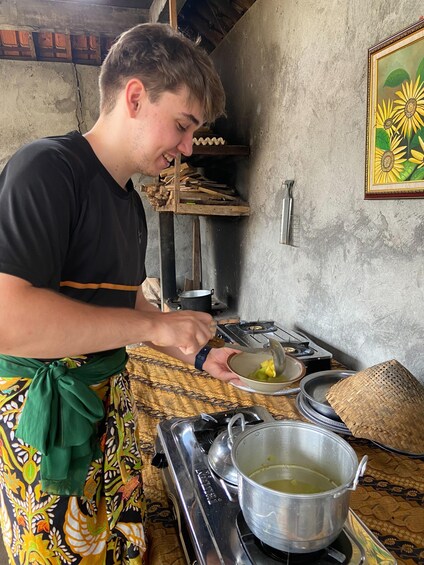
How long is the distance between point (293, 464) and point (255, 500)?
6.9 inches

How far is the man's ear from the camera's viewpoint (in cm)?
86

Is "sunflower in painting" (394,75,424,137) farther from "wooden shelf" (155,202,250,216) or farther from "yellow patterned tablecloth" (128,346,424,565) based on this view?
"wooden shelf" (155,202,250,216)

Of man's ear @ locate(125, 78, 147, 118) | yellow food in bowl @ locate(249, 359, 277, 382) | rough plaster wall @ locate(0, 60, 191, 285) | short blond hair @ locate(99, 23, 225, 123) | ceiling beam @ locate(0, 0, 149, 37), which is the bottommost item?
yellow food in bowl @ locate(249, 359, 277, 382)

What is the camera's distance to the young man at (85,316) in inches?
26.9

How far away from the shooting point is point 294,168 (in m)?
2.10

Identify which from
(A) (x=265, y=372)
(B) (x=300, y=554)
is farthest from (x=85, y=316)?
(A) (x=265, y=372)

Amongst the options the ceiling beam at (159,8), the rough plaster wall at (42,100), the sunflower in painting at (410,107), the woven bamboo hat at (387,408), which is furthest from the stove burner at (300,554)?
the rough plaster wall at (42,100)

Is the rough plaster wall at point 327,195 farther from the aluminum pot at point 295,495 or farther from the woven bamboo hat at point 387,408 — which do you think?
the aluminum pot at point 295,495

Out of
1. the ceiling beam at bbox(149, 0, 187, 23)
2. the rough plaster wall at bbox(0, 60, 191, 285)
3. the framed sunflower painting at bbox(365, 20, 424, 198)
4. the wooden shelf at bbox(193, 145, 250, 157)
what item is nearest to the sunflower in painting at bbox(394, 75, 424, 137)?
the framed sunflower painting at bbox(365, 20, 424, 198)

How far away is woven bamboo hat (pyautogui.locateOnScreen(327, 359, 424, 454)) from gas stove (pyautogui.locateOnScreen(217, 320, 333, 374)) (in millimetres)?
431

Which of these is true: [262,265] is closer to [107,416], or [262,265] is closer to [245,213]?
[245,213]

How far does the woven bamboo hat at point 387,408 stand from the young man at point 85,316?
19.7 inches

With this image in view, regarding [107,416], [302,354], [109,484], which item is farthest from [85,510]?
[302,354]

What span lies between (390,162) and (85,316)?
121 centimetres
